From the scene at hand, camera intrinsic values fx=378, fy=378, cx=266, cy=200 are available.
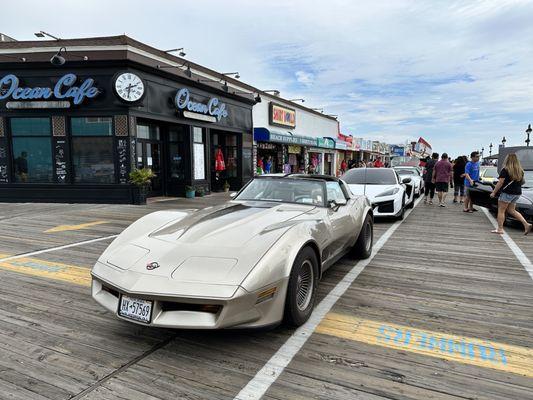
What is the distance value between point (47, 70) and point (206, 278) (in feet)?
41.0

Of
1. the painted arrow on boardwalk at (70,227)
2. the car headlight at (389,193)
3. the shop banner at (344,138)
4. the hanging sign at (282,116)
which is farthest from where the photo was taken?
the shop banner at (344,138)

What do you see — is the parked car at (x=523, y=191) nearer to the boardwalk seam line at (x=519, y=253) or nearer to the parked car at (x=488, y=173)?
the boardwalk seam line at (x=519, y=253)

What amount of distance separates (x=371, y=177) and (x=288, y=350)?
7626 millimetres

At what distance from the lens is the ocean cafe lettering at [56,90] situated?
1204 centimetres

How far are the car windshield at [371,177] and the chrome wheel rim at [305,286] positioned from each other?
6.70 metres

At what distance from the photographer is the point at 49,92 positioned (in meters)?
12.1

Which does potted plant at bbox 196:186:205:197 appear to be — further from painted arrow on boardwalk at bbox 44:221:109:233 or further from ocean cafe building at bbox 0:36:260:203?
painted arrow on boardwalk at bbox 44:221:109:233

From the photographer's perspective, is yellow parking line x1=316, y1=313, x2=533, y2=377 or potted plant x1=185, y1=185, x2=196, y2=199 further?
potted plant x1=185, y1=185, x2=196, y2=199

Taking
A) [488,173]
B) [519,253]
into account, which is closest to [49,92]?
[519,253]

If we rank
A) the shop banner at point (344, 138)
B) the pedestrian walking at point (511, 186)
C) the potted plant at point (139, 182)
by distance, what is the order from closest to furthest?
the pedestrian walking at point (511, 186), the potted plant at point (139, 182), the shop banner at point (344, 138)

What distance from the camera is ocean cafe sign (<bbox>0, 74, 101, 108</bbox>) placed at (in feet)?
39.5

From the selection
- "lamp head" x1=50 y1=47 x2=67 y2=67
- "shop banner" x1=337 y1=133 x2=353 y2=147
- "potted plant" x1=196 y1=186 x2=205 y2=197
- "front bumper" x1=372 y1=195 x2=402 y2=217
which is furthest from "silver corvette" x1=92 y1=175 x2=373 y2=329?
"shop banner" x1=337 y1=133 x2=353 y2=147

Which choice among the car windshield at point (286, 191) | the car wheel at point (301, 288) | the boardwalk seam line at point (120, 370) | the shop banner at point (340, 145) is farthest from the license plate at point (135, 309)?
the shop banner at point (340, 145)

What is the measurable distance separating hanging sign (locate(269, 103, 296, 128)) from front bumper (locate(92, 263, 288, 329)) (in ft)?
63.0
